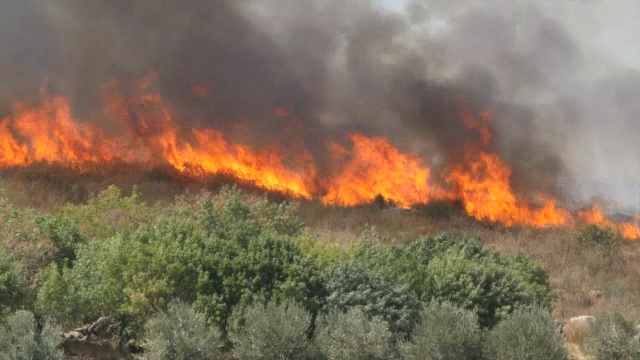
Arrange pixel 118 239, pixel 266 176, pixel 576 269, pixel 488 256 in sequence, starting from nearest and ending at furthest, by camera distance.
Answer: pixel 118 239 < pixel 488 256 < pixel 576 269 < pixel 266 176

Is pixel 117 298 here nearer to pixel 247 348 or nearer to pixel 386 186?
pixel 247 348

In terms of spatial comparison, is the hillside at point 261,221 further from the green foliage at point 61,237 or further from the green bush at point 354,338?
the green bush at point 354,338

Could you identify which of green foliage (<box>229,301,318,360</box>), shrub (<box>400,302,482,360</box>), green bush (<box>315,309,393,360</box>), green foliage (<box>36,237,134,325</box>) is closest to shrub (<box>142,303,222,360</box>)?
green foliage (<box>229,301,318,360</box>)

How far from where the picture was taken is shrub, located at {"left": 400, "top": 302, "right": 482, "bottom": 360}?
13586mm

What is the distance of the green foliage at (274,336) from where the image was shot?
43.1 feet

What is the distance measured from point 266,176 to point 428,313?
125ft

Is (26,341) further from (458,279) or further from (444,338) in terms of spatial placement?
(458,279)

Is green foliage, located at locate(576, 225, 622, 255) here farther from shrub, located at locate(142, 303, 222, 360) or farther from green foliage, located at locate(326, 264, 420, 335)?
shrub, located at locate(142, 303, 222, 360)

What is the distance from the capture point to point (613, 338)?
577 inches

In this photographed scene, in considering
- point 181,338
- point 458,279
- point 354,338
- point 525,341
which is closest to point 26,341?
point 181,338

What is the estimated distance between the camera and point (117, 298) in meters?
15.9

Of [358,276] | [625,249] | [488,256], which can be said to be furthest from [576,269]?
[358,276]

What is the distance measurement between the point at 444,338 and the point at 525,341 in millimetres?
1433

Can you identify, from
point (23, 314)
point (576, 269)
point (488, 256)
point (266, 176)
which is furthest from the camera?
point (266, 176)
